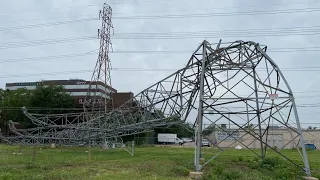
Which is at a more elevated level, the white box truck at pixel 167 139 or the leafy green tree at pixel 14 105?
the leafy green tree at pixel 14 105

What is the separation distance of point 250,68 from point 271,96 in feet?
10.4

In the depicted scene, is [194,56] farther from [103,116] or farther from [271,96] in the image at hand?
[103,116]

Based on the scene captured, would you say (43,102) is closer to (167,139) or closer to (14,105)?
(14,105)

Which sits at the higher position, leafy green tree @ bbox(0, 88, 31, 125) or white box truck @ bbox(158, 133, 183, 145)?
leafy green tree @ bbox(0, 88, 31, 125)

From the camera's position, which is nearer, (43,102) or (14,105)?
(43,102)

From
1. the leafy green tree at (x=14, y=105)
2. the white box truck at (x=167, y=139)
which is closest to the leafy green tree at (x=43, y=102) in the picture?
the leafy green tree at (x=14, y=105)

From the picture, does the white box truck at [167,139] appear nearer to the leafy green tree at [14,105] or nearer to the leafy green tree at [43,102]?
the leafy green tree at [43,102]

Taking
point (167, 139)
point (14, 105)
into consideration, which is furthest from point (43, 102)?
point (167, 139)

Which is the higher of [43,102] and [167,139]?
[43,102]

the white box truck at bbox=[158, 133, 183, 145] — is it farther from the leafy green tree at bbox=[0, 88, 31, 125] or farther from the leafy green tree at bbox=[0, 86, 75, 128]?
the leafy green tree at bbox=[0, 88, 31, 125]

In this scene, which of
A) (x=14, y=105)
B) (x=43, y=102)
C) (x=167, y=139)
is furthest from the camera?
(x=167, y=139)

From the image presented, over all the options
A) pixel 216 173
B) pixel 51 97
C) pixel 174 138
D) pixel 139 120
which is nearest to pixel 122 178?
pixel 216 173

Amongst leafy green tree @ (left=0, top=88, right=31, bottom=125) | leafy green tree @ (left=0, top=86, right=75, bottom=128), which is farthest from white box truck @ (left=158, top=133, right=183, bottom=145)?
leafy green tree @ (left=0, top=88, right=31, bottom=125)

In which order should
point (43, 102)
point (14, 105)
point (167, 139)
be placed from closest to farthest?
1. point (43, 102)
2. point (14, 105)
3. point (167, 139)
